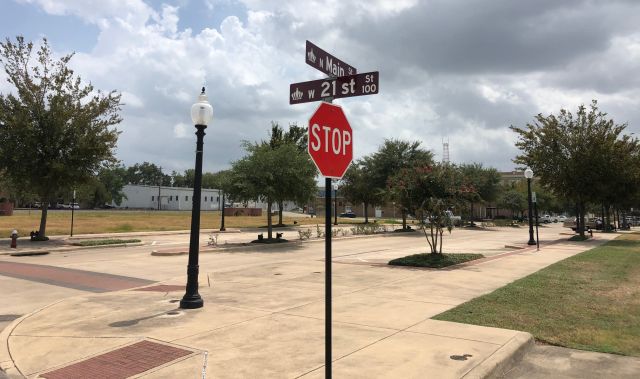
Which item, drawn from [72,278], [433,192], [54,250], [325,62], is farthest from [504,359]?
[54,250]

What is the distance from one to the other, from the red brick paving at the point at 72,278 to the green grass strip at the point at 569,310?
8.48 meters

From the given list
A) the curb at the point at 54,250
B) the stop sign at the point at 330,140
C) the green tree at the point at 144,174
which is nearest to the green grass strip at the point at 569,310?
the stop sign at the point at 330,140

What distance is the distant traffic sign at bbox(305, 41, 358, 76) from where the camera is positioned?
181 inches

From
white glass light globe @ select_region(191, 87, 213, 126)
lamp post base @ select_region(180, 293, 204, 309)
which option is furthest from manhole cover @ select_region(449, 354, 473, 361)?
white glass light globe @ select_region(191, 87, 213, 126)

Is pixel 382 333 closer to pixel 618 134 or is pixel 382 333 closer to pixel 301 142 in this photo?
pixel 618 134

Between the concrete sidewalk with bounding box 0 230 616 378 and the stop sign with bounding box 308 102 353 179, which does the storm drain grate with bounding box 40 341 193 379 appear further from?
the stop sign with bounding box 308 102 353 179

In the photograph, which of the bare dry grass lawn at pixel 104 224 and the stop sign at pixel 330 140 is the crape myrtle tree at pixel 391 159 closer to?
the bare dry grass lawn at pixel 104 224

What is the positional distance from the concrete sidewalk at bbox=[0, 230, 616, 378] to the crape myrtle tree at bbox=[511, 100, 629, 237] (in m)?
Answer: 23.9

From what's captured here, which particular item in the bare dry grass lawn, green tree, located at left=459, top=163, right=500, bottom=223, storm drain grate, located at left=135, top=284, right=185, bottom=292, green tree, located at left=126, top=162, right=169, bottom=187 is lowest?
storm drain grate, located at left=135, top=284, right=185, bottom=292

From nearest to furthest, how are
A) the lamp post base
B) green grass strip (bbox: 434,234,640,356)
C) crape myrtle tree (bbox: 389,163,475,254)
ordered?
green grass strip (bbox: 434,234,640,356) < the lamp post base < crape myrtle tree (bbox: 389,163,475,254)

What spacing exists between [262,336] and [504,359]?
124 inches

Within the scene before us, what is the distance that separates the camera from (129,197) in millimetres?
118500

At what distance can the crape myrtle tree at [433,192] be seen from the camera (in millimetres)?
15695

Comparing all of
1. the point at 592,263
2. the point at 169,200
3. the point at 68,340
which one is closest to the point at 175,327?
the point at 68,340
